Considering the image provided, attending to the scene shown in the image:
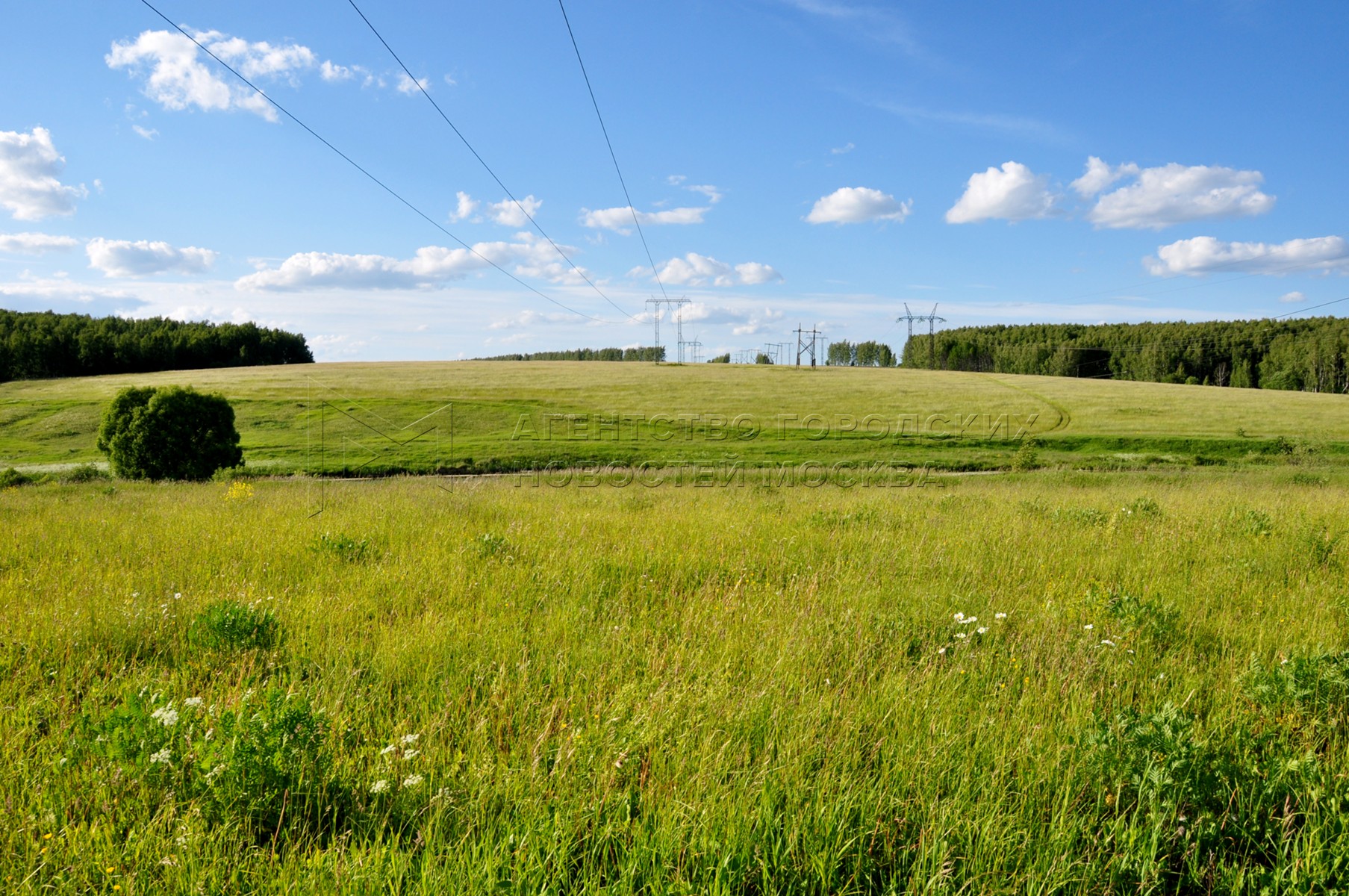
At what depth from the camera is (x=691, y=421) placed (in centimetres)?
4406

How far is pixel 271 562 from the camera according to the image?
6445 millimetres

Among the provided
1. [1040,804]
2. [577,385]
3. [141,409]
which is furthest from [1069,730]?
[577,385]

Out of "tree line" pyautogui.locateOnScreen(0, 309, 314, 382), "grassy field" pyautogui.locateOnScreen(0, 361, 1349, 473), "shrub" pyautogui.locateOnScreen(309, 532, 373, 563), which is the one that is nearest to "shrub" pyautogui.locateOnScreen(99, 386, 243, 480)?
"grassy field" pyautogui.locateOnScreen(0, 361, 1349, 473)

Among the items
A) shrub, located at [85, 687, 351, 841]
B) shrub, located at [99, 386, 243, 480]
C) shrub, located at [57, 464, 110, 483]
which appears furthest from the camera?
shrub, located at [57, 464, 110, 483]

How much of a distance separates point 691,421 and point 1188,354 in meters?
132

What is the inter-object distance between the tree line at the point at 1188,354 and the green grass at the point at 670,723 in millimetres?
111608

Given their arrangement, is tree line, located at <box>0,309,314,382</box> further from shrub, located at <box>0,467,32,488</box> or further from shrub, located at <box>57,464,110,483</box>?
shrub, located at <box>0,467,32,488</box>

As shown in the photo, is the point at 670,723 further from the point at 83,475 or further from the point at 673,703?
the point at 83,475

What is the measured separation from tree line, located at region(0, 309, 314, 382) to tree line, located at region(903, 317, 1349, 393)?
126 m

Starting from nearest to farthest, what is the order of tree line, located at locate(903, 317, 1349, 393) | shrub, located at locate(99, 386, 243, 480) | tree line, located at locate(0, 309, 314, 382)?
shrub, located at locate(99, 386, 243, 480) < tree line, located at locate(0, 309, 314, 382) < tree line, located at locate(903, 317, 1349, 393)

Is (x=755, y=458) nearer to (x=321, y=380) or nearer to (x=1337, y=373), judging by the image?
(x=321, y=380)

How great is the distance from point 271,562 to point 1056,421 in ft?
167

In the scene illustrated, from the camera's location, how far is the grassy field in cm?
3516

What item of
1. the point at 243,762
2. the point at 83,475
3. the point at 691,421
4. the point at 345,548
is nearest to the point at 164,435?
the point at 83,475
